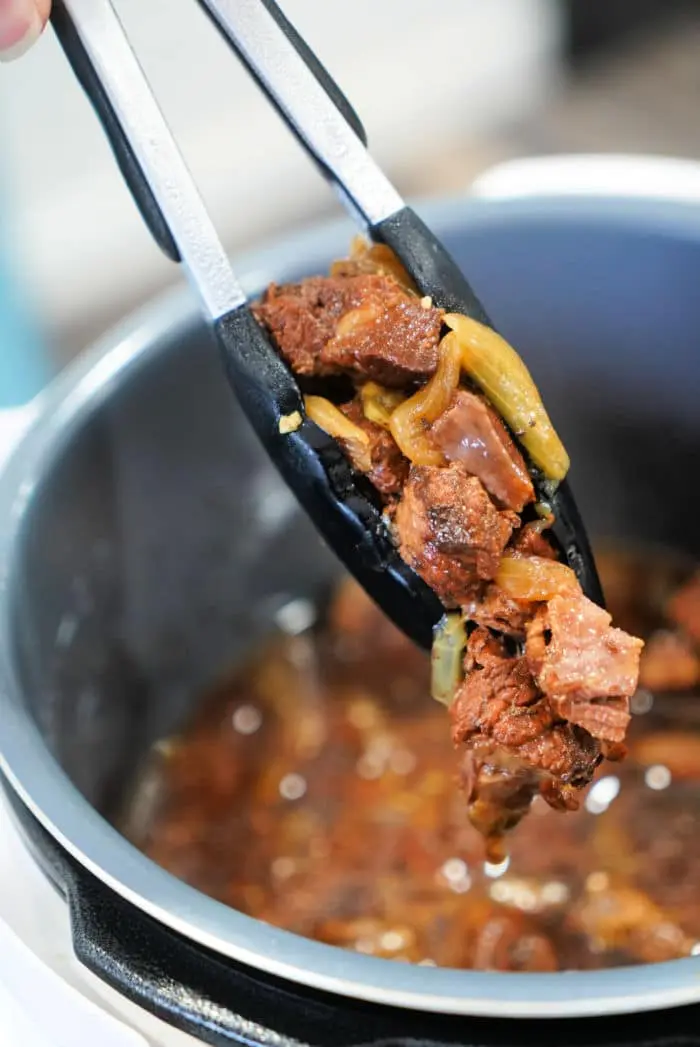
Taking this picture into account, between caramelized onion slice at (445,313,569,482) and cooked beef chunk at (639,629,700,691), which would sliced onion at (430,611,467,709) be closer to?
caramelized onion slice at (445,313,569,482)

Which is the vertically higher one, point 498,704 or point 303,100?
point 303,100

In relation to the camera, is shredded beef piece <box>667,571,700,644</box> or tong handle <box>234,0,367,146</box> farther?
shredded beef piece <box>667,571,700,644</box>

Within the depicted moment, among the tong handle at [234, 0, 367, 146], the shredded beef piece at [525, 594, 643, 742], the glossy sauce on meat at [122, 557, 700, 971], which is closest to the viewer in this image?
the shredded beef piece at [525, 594, 643, 742]

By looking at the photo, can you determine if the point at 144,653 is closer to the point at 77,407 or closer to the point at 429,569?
the point at 77,407

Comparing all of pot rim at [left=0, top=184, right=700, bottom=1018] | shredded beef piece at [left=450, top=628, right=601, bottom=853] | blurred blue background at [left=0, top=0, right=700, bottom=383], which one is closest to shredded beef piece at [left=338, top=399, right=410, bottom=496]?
shredded beef piece at [left=450, top=628, right=601, bottom=853]

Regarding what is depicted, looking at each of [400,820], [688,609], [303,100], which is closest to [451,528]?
[303,100]

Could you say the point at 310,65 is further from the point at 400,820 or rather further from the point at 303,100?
the point at 400,820

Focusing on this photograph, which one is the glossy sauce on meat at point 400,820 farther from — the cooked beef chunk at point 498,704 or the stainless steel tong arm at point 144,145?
the stainless steel tong arm at point 144,145
